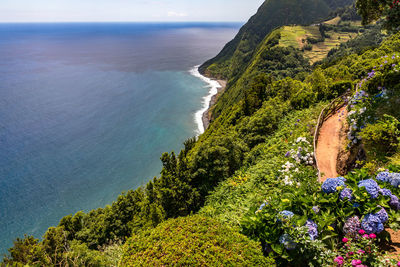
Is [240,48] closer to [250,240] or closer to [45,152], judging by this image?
[45,152]

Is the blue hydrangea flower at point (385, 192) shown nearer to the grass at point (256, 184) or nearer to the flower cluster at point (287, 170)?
the grass at point (256, 184)

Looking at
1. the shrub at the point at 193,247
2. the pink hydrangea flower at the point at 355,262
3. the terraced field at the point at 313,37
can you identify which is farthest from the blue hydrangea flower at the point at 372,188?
the terraced field at the point at 313,37

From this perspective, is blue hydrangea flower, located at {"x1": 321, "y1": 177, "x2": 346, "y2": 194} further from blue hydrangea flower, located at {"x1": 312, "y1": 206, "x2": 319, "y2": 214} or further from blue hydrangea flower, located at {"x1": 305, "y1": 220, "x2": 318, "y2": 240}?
blue hydrangea flower, located at {"x1": 305, "y1": 220, "x2": 318, "y2": 240}

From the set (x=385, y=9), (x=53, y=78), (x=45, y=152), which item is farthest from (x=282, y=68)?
(x=53, y=78)

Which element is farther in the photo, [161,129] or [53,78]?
[53,78]

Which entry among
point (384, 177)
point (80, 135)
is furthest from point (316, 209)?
point (80, 135)

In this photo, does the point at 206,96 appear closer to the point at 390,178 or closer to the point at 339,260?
the point at 390,178
